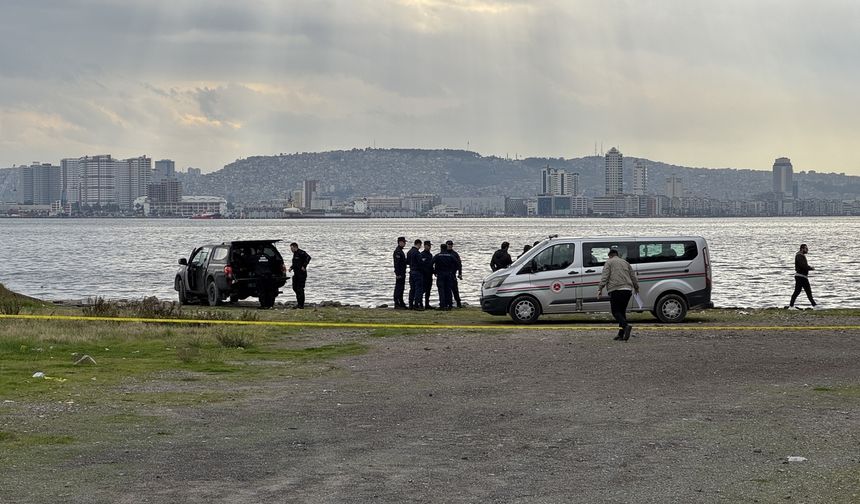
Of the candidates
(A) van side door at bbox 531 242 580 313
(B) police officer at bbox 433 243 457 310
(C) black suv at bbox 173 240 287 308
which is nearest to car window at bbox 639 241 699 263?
(A) van side door at bbox 531 242 580 313

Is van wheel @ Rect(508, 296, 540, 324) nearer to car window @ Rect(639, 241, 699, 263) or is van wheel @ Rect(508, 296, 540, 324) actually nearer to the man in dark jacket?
car window @ Rect(639, 241, 699, 263)

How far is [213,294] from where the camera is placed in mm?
32094

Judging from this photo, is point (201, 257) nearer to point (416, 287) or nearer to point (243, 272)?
point (243, 272)

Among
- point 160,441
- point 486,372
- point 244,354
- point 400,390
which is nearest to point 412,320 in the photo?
point 244,354

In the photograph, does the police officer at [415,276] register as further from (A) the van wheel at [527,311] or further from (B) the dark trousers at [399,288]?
(A) the van wheel at [527,311]

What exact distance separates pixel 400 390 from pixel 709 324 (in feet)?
41.0

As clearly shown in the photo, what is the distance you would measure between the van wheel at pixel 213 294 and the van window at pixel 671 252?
1212 cm

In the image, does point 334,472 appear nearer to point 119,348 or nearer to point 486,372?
point 486,372

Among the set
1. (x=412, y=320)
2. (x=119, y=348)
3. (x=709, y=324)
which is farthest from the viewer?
(x=412, y=320)

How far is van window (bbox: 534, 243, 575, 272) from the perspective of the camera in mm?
25812

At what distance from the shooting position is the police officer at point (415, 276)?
30.3 meters

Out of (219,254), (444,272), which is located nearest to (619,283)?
(444,272)

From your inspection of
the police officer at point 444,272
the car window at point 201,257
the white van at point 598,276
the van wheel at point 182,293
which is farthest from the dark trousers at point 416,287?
the van wheel at point 182,293

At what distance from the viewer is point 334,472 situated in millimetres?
9727
